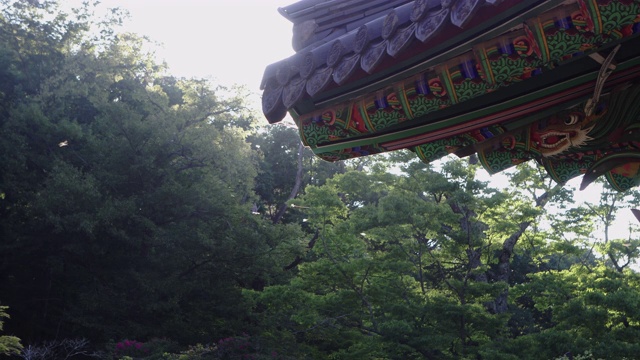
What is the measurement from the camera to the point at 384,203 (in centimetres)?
1093

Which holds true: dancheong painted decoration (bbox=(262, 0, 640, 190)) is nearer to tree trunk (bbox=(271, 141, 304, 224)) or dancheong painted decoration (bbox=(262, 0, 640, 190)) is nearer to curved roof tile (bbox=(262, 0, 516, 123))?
curved roof tile (bbox=(262, 0, 516, 123))

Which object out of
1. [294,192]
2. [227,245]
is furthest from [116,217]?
[294,192]

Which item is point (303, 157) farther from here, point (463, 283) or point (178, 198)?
point (463, 283)

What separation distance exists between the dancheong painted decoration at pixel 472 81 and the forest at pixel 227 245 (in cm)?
678

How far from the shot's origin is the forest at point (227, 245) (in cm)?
1039

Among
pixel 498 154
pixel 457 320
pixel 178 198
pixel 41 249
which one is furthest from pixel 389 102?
pixel 41 249

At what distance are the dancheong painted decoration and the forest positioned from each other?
6783 mm

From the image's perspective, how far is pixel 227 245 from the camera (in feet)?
48.1

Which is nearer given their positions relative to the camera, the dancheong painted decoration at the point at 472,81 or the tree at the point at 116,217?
the dancheong painted decoration at the point at 472,81

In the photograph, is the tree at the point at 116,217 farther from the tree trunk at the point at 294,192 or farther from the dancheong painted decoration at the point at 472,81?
the dancheong painted decoration at the point at 472,81

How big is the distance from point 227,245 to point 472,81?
13109 millimetres

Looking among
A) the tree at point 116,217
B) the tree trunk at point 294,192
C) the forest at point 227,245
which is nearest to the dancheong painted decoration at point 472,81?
the forest at point 227,245

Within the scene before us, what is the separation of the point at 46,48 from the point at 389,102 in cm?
1905

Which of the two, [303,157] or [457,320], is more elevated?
[303,157]
